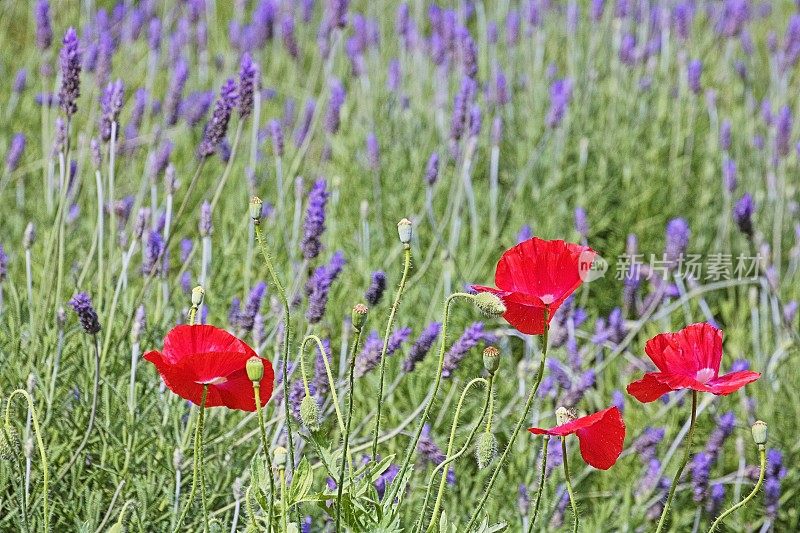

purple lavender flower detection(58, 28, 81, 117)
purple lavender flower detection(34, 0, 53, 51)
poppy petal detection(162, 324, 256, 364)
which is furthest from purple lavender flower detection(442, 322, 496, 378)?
purple lavender flower detection(34, 0, 53, 51)

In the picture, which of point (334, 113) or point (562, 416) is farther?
point (334, 113)

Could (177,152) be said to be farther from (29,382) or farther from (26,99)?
(29,382)

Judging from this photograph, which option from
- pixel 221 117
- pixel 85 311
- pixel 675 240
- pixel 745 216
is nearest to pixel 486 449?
pixel 85 311

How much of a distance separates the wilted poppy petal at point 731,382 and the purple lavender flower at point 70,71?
3.94 ft

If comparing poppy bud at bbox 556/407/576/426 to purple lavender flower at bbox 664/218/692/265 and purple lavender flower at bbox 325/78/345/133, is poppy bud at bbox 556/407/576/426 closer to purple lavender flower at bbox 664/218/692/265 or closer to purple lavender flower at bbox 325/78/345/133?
purple lavender flower at bbox 664/218/692/265

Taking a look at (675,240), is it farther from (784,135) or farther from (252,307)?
(252,307)

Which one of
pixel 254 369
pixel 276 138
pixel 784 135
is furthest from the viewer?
pixel 784 135

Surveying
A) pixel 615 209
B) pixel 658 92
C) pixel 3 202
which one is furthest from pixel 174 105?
pixel 658 92

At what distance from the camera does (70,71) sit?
1992 mm

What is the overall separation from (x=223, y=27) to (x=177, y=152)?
1.70m

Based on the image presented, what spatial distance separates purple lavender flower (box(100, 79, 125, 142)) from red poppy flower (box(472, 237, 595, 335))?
3.37 feet

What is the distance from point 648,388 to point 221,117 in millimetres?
999

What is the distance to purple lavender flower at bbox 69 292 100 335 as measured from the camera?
1.65 m

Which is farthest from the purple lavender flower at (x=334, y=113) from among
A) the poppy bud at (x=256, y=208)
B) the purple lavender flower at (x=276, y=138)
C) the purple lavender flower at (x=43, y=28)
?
the poppy bud at (x=256, y=208)
